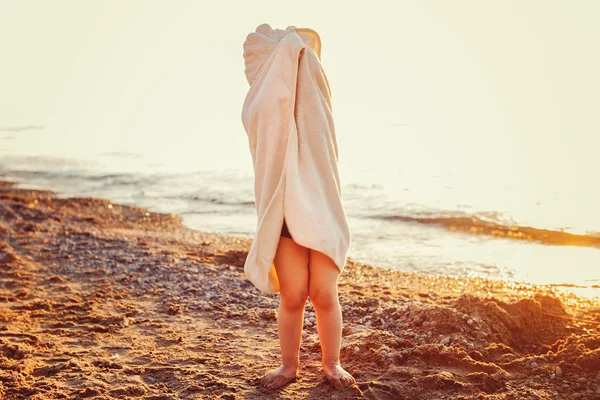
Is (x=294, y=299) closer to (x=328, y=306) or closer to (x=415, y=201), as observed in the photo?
(x=328, y=306)

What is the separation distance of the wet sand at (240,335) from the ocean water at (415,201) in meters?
1.51

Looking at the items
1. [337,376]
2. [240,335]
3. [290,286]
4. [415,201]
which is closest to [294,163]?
[290,286]

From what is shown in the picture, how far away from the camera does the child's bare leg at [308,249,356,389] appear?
3.49m

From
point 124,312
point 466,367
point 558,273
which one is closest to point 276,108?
point 466,367

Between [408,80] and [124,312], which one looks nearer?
[124,312]

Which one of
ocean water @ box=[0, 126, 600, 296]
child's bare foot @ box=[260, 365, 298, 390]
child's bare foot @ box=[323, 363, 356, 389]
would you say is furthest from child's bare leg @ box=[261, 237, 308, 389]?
ocean water @ box=[0, 126, 600, 296]

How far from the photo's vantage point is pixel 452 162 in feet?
52.6

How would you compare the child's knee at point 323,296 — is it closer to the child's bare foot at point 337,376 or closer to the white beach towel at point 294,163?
the white beach towel at point 294,163

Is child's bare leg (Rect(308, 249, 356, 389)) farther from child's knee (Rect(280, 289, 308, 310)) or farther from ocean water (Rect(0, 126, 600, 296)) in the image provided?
ocean water (Rect(0, 126, 600, 296))

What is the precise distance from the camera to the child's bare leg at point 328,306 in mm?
3492

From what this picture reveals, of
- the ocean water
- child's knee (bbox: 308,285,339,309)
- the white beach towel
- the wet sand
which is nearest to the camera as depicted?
the white beach towel

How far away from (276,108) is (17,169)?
19.1 meters

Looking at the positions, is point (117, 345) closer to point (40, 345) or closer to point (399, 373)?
point (40, 345)

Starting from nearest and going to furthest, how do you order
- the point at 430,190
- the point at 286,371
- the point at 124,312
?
the point at 286,371
the point at 124,312
the point at 430,190
